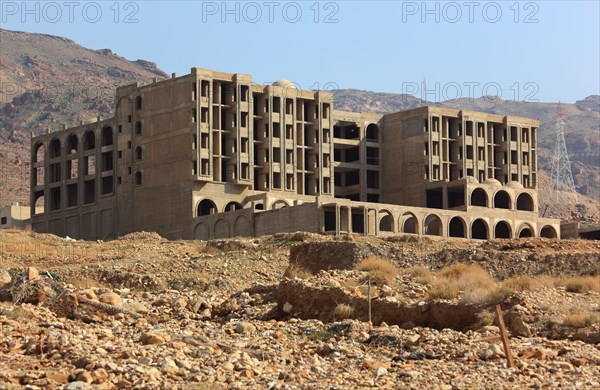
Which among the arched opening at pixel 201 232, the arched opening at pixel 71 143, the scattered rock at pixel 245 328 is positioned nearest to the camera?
the scattered rock at pixel 245 328

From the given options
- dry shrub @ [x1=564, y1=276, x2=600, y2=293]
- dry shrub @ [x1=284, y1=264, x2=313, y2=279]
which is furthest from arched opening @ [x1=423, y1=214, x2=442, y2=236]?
dry shrub @ [x1=564, y1=276, x2=600, y2=293]

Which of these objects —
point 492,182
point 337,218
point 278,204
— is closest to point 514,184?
point 492,182

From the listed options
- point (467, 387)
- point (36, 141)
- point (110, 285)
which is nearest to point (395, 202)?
point (36, 141)

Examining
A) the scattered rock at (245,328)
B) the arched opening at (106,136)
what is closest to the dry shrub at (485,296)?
the scattered rock at (245,328)

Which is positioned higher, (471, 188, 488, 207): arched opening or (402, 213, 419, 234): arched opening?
(471, 188, 488, 207): arched opening

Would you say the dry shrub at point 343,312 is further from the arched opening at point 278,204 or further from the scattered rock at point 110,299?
the arched opening at point 278,204

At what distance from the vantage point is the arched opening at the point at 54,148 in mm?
107938

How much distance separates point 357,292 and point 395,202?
71092mm

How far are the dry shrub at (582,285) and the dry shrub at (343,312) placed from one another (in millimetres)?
5664

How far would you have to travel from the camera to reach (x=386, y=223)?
293 ft

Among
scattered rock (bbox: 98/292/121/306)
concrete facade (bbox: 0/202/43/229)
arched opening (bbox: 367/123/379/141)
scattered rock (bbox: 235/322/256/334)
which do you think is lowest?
scattered rock (bbox: 235/322/256/334)

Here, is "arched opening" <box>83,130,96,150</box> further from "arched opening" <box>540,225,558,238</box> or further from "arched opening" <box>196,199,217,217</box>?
"arched opening" <box>540,225,558,238</box>

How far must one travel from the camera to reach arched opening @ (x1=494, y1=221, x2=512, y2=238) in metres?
99.2

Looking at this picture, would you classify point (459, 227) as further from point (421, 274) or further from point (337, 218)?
point (421, 274)
